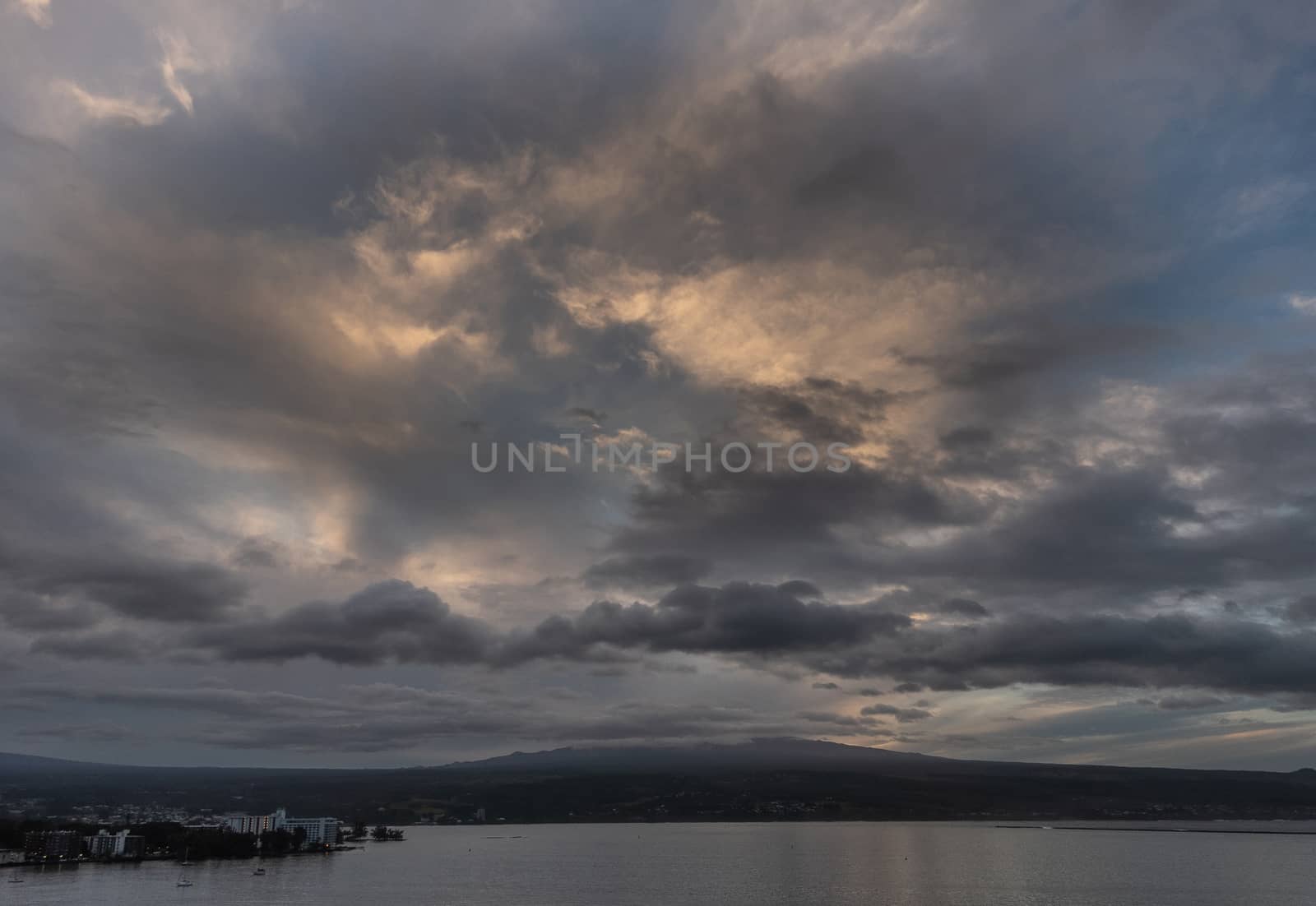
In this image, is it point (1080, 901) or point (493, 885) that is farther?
point (493, 885)

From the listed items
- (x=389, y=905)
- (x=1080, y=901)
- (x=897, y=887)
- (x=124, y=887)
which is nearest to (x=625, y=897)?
(x=389, y=905)

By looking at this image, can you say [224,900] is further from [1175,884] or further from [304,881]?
[1175,884]

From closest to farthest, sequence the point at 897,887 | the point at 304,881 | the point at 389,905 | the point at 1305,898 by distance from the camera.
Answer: the point at 389,905 → the point at 1305,898 → the point at 897,887 → the point at 304,881

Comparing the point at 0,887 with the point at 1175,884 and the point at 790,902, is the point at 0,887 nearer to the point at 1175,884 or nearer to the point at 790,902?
the point at 790,902

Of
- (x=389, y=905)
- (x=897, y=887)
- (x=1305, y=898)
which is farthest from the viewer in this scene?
(x=897, y=887)

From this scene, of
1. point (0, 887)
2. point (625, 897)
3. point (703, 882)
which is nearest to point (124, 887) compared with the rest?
point (0, 887)

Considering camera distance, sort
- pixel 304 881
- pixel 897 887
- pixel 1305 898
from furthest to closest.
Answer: pixel 304 881, pixel 897 887, pixel 1305 898

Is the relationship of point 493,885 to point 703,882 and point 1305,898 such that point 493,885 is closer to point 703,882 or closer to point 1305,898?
point 703,882

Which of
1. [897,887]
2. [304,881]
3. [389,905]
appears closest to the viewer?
[389,905]

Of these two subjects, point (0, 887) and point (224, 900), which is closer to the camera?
point (224, 900)
